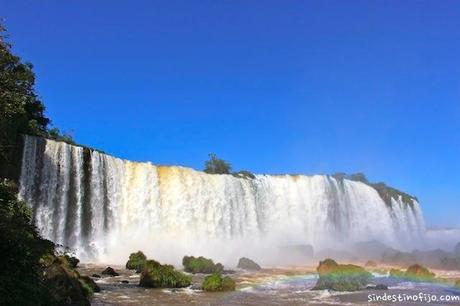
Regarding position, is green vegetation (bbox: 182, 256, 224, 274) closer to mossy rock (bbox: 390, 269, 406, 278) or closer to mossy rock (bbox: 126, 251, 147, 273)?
mossy rock (bbox: 126, 251, 147, 273)

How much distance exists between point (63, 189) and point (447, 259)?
27.6m

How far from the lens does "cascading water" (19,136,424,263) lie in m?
30.5

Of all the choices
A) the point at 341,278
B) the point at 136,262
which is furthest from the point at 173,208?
the point at 341,278

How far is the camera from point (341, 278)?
64.5 feet

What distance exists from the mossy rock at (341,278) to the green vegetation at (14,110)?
13.2 meters

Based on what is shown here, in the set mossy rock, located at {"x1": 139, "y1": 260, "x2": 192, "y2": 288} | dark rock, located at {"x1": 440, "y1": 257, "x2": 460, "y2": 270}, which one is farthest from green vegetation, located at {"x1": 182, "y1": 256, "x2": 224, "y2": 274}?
dark rock, located at {"x1": 440, "y1": 257, "x2": 460, "y2": 270}

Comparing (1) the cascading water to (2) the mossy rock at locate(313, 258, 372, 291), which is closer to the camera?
(2) the mossy rock at locate(313, 258, 372, 291)

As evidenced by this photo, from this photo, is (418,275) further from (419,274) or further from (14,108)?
(14,108)

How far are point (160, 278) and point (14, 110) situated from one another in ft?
27.9

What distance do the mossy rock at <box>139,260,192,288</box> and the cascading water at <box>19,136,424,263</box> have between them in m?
12.0

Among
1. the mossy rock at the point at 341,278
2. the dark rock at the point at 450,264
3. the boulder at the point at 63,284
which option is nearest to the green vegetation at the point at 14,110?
the boulder at the point at 63,284

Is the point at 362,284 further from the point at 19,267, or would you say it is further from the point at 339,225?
the point at 339,225

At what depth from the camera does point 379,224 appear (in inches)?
2271

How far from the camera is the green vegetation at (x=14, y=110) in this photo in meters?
16.8
